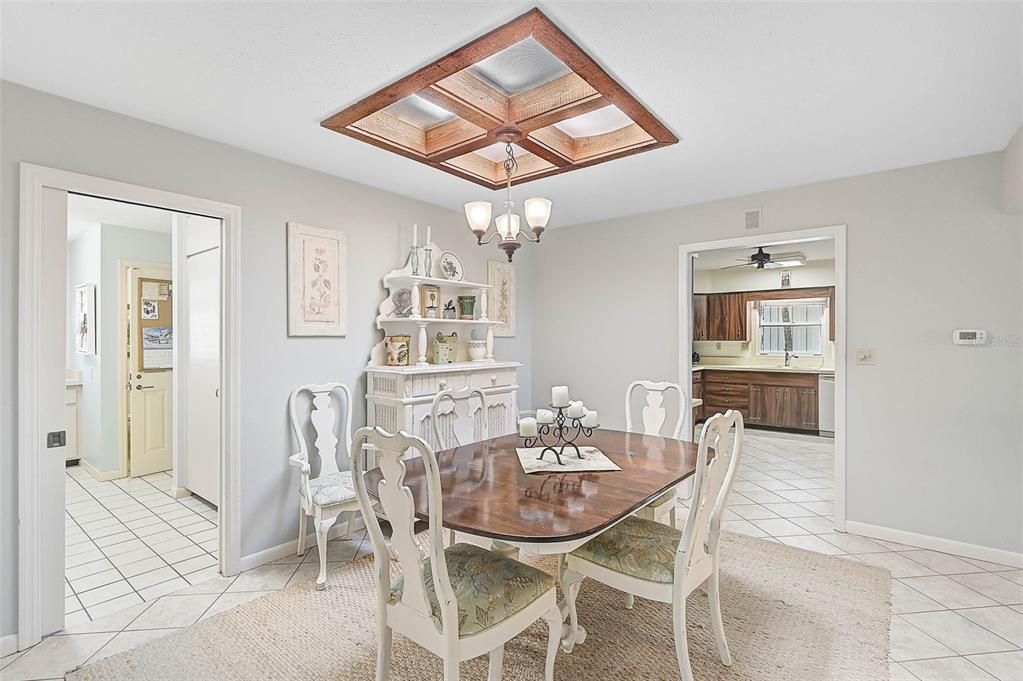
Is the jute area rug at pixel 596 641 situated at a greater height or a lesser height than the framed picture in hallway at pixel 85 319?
lesser

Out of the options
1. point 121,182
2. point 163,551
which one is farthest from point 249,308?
point 163,551

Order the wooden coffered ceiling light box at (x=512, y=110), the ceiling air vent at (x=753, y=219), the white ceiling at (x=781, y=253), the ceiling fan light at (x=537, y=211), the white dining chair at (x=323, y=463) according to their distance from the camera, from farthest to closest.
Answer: the white ceiling at (x=781, y=253), the ceiling air vent at (x=753, y=219), the white dining chair at (x=323, y=463), the ceiling fan light at (x=537, y=211), the wooden coffered ceiling light box at (x=512, y=110)

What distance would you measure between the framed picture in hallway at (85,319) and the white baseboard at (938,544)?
662 cm

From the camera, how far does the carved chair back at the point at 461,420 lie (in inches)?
138

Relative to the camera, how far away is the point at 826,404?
21.6 feet

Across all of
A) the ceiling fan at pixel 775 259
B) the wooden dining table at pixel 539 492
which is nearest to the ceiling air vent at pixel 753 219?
the wooden dining table at pixel 539 492

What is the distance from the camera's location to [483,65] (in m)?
2.17

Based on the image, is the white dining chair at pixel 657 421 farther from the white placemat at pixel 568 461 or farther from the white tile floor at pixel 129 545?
the white tile floor at pixel 129 545

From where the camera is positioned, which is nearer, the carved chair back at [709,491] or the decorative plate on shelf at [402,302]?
the carved chair back at [709,491]

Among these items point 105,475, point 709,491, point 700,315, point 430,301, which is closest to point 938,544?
point 709,491

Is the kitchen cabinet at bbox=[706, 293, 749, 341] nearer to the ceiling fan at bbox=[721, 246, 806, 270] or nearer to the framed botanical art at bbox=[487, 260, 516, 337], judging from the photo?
the ceiling fan at bbox=[721, 246, 806, 270]

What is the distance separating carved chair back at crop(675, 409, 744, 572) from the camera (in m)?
1.78

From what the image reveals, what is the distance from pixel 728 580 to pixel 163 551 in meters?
3.45

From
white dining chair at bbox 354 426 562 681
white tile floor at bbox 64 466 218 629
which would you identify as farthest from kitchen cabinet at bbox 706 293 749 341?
white tile floor at bbox 64 466 218 629
